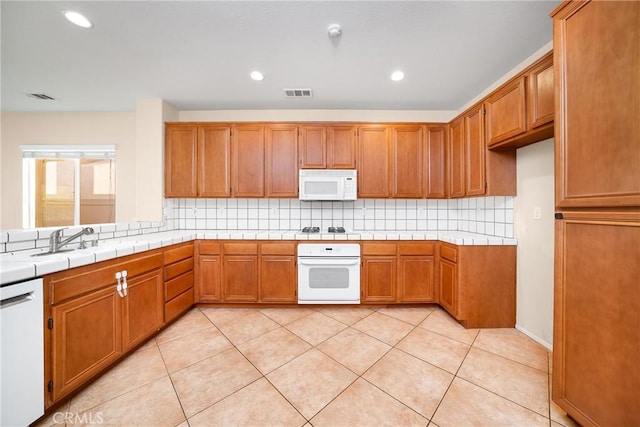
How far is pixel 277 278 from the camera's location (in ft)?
8.71

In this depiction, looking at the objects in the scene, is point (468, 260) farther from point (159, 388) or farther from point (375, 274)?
point (159, 388)

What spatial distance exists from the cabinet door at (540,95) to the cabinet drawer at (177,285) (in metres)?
3.48

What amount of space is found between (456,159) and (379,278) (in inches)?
66.8

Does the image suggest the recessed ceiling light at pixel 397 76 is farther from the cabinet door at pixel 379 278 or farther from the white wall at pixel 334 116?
the cabinet door at pixel 379 278

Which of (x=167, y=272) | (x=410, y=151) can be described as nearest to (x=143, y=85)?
(x=167, y=272)

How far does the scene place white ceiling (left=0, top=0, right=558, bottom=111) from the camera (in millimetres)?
1554

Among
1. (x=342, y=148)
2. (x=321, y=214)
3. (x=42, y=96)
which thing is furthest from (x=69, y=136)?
(x=342, y=148)

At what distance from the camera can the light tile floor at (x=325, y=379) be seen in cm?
129

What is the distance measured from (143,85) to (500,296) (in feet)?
14.3

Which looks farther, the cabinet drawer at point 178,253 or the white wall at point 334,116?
the white wall at point 334,116

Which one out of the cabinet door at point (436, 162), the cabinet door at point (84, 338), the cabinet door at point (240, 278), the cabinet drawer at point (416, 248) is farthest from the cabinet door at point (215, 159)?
the cabinet door at point (436, 162)

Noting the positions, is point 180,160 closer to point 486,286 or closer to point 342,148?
point 342,148

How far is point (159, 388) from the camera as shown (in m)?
1.48

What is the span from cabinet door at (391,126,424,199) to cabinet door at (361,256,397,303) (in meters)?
0.88
